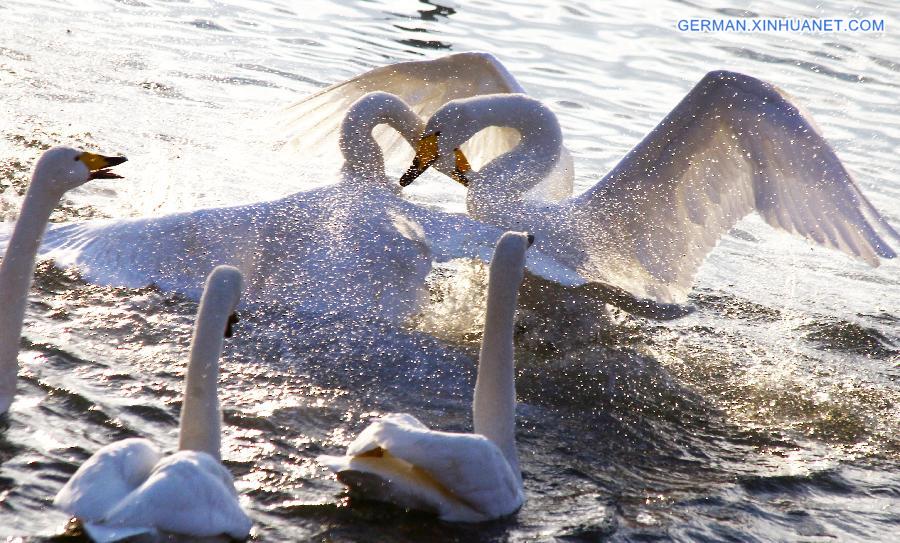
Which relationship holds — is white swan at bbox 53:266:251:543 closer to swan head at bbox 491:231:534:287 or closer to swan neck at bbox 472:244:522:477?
swan neck at bbox 472:244:522:477

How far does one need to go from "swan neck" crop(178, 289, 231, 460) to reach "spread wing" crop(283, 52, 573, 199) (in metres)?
4.81

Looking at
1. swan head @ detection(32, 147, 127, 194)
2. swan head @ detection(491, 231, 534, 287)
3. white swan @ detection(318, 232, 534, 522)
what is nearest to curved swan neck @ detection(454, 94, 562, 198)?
swan head @ detection(491, 231, 534, 287)

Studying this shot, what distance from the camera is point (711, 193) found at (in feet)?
24.6

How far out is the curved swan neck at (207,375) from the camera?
4469 millimetres

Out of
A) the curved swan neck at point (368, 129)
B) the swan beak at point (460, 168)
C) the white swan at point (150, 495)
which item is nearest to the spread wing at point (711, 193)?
the swan beak at point (460, 168)

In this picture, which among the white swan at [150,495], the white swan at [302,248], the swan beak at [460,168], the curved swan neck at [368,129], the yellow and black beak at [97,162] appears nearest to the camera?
the white swan at [150,495]

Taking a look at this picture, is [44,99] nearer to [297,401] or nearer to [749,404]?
[297,401]

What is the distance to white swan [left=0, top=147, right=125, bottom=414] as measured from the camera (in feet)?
16.9

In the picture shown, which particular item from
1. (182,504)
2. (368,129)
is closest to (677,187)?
(368,129)

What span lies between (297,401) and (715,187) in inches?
122

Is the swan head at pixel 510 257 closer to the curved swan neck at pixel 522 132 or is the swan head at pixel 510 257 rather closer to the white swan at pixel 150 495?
the white swan at pixel 150 495

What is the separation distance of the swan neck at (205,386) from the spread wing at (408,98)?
Result: 15.8 feet

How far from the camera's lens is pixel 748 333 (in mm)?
7730

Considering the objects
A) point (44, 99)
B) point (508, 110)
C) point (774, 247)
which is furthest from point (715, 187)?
point (44, 99)
